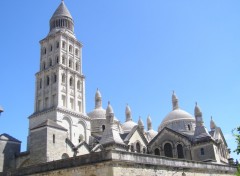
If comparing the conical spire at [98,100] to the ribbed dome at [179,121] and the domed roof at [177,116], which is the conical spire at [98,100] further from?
the domed roof at [177,116]

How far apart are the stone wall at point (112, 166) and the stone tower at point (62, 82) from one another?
19.8 metres

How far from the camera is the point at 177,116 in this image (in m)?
56.1

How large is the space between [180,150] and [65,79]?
2111 cm

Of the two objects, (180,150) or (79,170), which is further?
(180,150)

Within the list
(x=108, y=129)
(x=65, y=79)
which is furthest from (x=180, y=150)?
(x=65, y=79)

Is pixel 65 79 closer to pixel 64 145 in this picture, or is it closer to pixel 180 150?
pixel 64 145

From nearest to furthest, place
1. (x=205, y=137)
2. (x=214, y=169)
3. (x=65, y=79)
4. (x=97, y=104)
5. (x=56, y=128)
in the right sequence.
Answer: (x=214, y=169), (x=56, y=128), (x=205, y=137), (x=65, y=79), (x=97, y=104)

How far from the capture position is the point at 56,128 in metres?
39.4

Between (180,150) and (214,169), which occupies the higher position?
(180,150)

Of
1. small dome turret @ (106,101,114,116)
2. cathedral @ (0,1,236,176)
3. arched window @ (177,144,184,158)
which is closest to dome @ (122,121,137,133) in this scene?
cathedral @ (0,1,236,176)

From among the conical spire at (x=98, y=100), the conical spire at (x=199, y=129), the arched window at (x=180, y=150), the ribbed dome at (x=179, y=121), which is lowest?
the arched window at (x=180, y=150)

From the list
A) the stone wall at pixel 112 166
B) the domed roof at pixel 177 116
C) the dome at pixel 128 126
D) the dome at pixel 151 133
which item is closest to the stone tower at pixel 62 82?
the dome at pixel 128 126

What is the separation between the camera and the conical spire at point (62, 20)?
186ft

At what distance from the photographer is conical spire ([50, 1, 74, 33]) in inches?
2237
